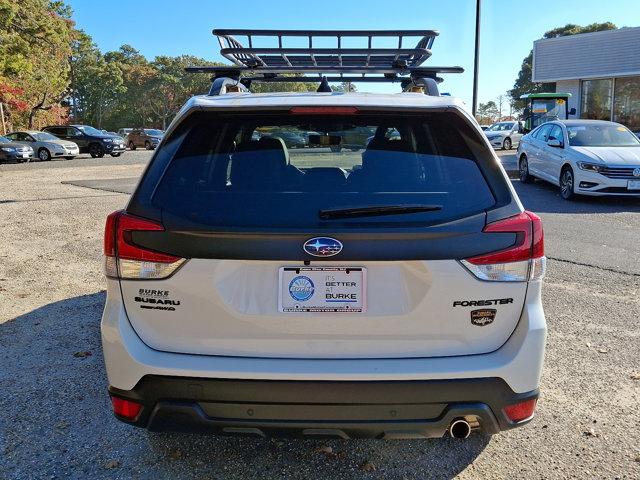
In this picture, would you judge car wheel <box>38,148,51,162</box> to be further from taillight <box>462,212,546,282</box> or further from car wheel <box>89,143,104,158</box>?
taillight <box>462,212,546,282</box>

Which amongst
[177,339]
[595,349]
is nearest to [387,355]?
[177,339]

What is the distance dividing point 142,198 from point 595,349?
3.47 m

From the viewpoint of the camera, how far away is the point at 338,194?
238 cm

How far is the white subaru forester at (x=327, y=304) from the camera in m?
2.28

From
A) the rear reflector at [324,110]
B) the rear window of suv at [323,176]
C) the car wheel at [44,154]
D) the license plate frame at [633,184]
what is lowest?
the car wheel at [44,154]

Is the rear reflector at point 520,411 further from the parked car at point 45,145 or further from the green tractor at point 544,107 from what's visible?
the parked car at point 45,145

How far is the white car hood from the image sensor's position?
425 inches

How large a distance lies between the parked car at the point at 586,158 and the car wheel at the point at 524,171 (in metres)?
0.30

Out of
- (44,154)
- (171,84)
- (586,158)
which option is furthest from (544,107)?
(171,84)

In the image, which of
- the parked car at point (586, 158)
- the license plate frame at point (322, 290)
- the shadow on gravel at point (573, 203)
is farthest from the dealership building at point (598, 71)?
the license plate frame at point (322, 290)

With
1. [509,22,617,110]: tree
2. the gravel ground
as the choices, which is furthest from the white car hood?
[509,22,617,110]: tree

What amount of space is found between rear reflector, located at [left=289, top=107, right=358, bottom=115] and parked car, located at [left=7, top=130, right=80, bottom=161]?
1117 inches

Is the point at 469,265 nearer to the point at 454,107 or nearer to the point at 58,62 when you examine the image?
the point at 454,107

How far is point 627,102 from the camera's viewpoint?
2931cm
